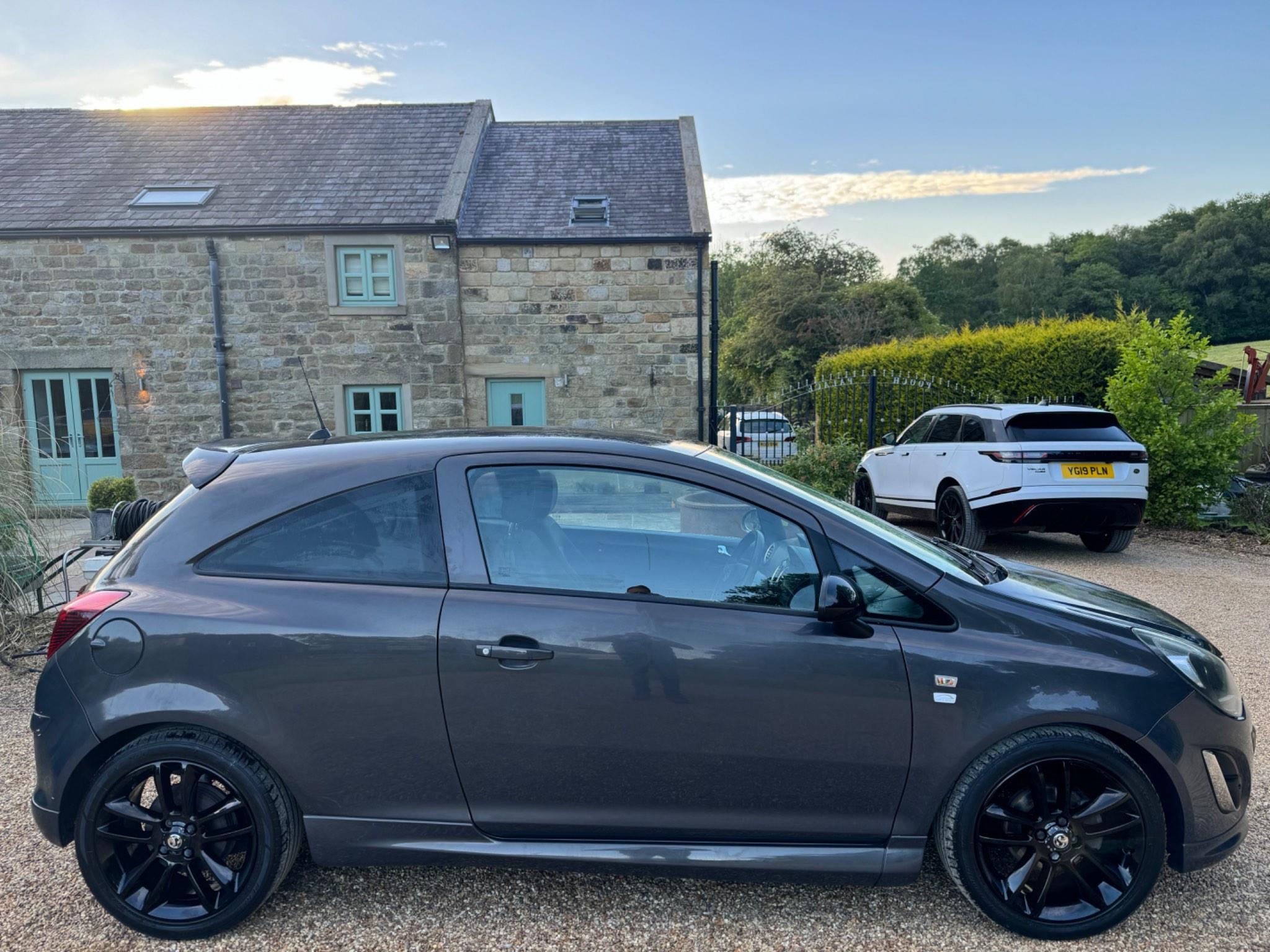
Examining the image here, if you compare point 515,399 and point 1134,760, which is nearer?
point 1134,760

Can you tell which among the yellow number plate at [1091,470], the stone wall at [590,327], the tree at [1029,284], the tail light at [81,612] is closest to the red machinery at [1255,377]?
the yellow number plate at [1091,470]

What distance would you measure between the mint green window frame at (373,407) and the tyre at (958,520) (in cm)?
887

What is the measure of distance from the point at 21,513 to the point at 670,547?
490cm

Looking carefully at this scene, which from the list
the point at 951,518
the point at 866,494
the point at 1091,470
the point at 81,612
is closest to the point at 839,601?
the point at 81,612

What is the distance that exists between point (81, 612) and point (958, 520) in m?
7.92

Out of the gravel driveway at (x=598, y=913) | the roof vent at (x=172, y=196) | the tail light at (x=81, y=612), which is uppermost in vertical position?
the roof vent at (x=172, y=196)

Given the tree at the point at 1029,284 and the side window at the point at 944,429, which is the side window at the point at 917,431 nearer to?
the side window at the point at 944,429

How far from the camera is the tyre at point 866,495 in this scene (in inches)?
424

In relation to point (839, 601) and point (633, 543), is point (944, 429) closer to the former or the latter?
point (633, 543)

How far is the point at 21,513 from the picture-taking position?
5.36 meters

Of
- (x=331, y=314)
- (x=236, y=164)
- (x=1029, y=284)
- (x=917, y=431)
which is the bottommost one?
(x=917, y=431)

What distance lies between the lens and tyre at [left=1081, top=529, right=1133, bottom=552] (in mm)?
8484

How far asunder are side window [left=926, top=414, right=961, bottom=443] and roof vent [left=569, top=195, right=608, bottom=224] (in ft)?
23.2

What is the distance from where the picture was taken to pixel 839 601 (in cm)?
237
